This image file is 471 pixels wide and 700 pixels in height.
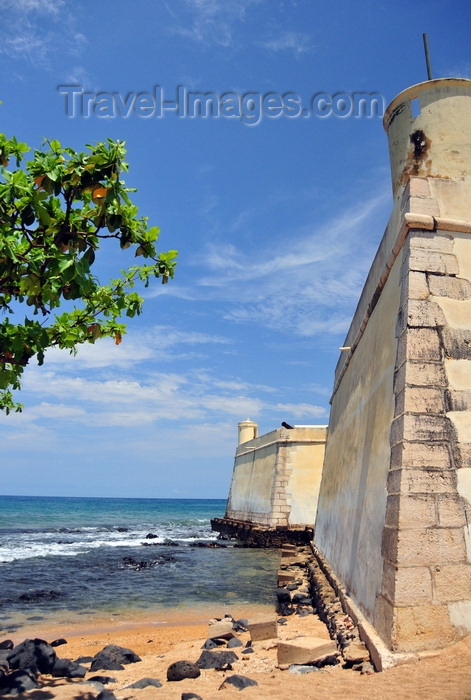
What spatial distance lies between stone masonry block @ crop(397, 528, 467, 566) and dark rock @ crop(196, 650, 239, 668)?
273 cm

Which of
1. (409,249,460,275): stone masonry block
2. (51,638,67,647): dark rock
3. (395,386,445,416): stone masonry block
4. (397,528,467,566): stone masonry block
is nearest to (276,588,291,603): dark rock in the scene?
(51,638,67,647): dark rock

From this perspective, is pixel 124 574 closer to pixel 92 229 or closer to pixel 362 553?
pixel 362 553

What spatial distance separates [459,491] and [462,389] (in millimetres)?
987

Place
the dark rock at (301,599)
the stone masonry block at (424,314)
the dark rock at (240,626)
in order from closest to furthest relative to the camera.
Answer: the stone masonry block at (424,314) → the dark rock at (240,626) → the dark rock at (301,599)

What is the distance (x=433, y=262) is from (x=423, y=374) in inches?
52.2

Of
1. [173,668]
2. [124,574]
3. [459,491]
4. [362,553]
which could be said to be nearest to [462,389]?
[459,491]

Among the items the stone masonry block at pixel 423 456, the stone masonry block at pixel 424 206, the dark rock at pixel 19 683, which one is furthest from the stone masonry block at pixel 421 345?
the dark rock at pixel 19 683

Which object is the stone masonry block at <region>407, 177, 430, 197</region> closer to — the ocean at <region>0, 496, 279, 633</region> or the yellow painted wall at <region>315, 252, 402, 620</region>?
the yellow painted wall at <region>315, 252, 402, 620</region>

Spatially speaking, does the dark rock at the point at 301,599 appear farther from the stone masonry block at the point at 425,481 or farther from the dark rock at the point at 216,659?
the stone masonry block at the point at 425,481

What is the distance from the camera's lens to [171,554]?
2136 cm

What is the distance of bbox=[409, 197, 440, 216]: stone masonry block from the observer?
5.53 metres

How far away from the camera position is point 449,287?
518 centimetres

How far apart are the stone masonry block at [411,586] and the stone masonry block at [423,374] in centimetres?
167

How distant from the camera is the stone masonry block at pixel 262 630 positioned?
21.9ft
